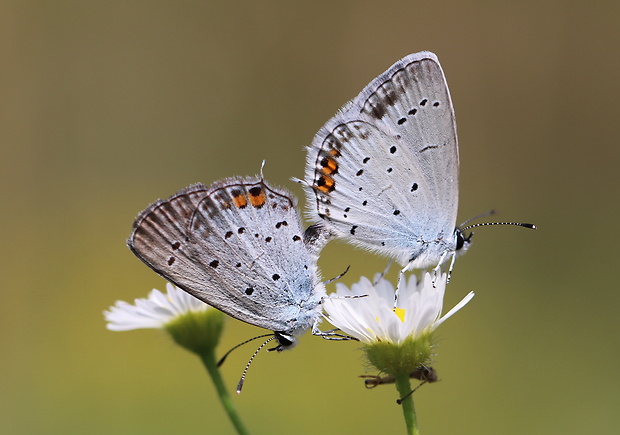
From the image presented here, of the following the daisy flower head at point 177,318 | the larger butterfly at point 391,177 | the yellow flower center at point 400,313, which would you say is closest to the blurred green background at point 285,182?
the daisy flower head at point 177,318

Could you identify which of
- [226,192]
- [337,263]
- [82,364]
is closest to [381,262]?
[337,263]

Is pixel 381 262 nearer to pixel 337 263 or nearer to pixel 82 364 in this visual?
pixel 337 263

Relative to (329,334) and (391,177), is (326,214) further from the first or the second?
(329,334)

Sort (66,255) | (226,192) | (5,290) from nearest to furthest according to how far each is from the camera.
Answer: (226,192)
(5,290)
(66,255)

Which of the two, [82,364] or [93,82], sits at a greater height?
[93,82]

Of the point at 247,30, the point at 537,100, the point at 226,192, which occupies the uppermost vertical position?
the point at 247,30

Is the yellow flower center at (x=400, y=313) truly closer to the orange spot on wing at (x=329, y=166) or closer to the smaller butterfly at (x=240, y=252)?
the smaller butterfly at (x=240, y=252)

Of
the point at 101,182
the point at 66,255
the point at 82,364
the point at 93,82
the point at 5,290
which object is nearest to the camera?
the point at 82,364
